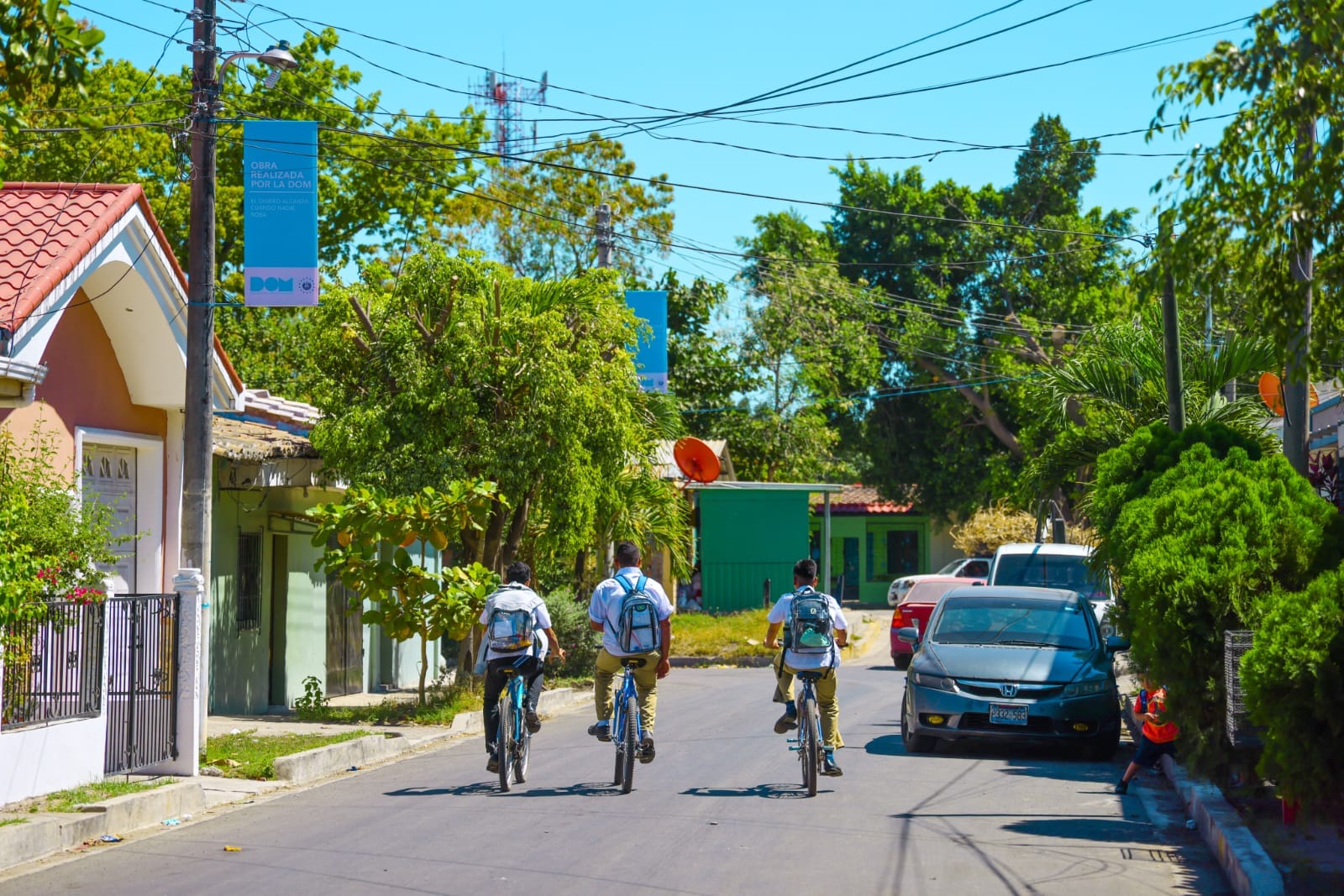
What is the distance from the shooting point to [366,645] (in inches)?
902

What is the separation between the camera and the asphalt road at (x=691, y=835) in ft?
26.2

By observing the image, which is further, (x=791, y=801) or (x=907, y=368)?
(x=907, y=368)

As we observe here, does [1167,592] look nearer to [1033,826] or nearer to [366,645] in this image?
[1033,826]

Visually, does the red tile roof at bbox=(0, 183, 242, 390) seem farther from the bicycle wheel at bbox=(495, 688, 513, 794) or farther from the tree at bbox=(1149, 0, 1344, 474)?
the tree at bbox=(1149, 0, 1344, 474)

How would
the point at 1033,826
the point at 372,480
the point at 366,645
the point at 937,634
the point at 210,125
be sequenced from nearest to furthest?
the point at 1033,826
the point at 210,125
the point at 937,634
the point at 372,480
the point at 366,645

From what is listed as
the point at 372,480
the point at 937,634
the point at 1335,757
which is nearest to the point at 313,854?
the point at 1335,757

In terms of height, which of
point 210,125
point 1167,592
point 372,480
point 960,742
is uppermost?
point 210,125

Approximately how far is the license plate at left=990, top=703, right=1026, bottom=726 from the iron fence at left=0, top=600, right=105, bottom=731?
753cm

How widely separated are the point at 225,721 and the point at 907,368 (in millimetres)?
37273

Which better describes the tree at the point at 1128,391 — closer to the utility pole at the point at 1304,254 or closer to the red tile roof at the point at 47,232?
the utility pole at the point at 1304,254

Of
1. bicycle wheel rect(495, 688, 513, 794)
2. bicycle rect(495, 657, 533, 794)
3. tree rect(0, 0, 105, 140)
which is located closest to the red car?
bicycle rect(495, 657, 533, 794)

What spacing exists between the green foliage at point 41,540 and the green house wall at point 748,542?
23.5 metres

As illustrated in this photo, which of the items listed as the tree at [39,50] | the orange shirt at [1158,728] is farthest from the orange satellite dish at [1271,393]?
the tree at [39,50]

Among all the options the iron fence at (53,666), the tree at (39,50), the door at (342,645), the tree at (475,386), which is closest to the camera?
the tree at (39,50)
